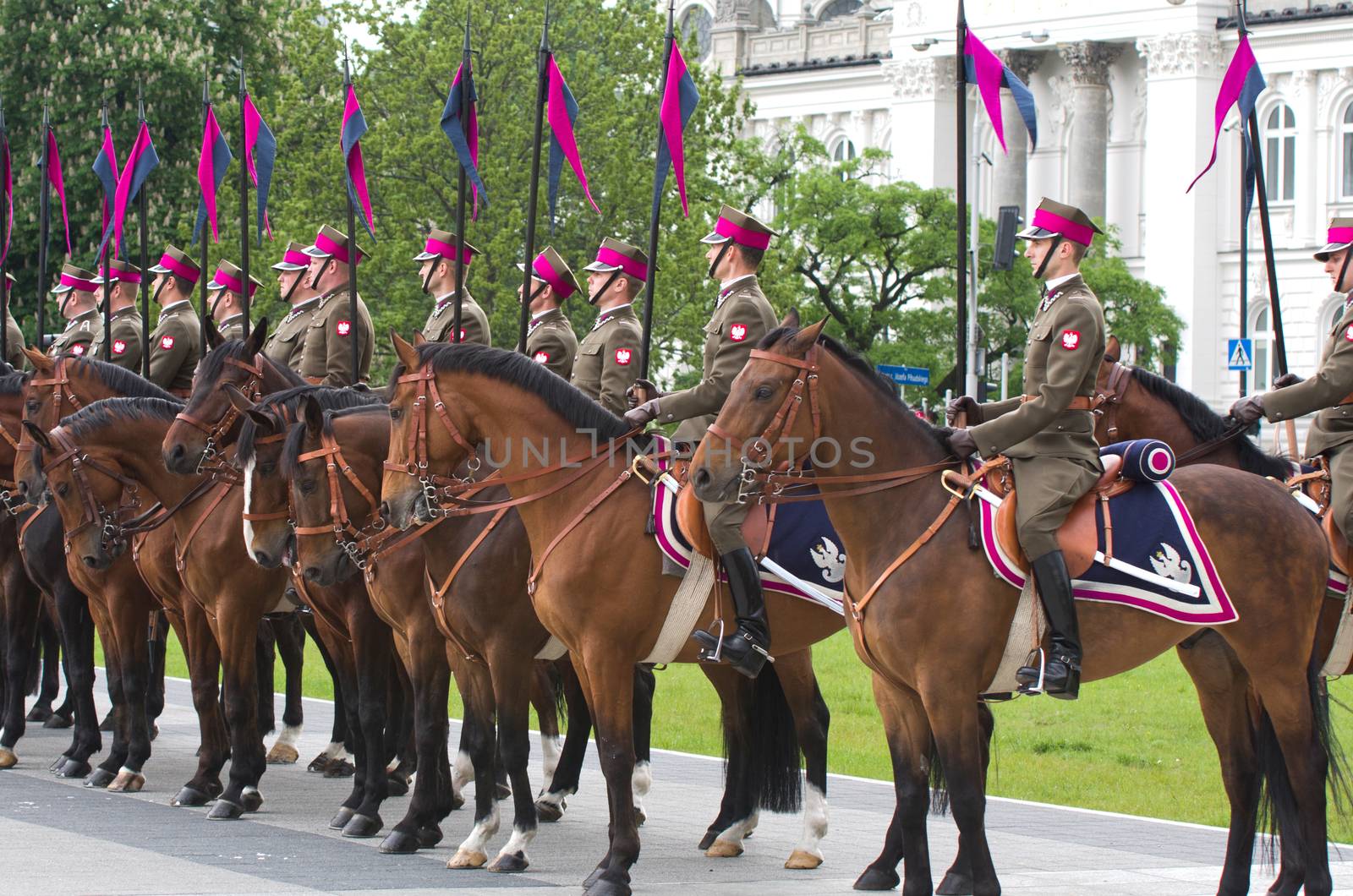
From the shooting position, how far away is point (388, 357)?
39000 mm

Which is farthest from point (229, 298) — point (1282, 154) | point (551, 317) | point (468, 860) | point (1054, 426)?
point (1282, 154)

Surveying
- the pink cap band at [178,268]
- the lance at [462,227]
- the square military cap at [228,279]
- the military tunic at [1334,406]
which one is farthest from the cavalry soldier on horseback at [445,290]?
the military tunic at [1334,406]

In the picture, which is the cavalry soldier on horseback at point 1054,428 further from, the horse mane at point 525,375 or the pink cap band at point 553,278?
the pink cap band at point 553,278

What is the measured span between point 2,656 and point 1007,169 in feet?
178

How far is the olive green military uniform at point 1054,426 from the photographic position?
370 inches

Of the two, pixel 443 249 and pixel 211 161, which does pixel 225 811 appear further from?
pixel 211 161

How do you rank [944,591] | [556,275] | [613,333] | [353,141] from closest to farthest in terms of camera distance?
[944,591] → [613,333] → [556,275] → [353,141]

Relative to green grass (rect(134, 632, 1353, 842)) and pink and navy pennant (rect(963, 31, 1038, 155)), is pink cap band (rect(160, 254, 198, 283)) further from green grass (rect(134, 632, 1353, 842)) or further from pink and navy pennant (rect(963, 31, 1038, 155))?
pink and navy pennant (rect(963, 31, 1038, 155))

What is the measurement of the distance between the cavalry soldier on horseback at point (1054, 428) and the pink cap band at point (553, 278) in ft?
14.6

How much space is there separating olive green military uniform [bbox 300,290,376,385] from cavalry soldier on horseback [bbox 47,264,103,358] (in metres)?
4.41

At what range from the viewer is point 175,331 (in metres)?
16.1

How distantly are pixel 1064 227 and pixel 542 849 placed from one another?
4.72m

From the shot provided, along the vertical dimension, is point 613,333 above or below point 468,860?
above

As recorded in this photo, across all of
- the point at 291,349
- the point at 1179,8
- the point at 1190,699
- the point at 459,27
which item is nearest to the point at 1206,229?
the point at 1179,8
